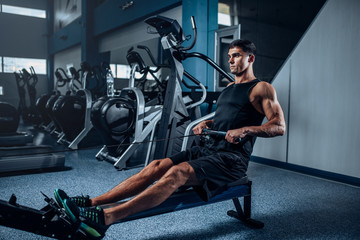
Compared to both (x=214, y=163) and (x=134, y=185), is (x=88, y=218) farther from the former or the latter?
(x=214, y=163)

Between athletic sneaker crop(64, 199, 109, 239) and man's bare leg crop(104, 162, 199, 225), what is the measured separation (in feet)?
0.12

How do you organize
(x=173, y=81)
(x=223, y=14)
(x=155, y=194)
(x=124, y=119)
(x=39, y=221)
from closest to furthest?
1. (x=39, y=221)
2. (x=155, y=194)
3. (x=173, y=81)
4. (x=124, y=119)
5. (x=223, y=14)

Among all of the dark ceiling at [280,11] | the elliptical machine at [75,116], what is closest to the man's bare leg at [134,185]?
the dark ceiling at [280,11]

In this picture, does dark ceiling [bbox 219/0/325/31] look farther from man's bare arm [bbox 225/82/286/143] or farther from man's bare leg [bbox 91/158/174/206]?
man's bare leg [bbox 91/158/174/206]

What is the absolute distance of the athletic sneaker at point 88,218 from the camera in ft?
4.65

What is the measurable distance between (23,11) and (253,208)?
12.3 m

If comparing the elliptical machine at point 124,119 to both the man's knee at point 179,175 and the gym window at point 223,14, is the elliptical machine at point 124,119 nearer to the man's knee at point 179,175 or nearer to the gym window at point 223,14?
the gym window at point 223,14

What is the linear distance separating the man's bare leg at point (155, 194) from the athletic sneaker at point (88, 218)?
36mm

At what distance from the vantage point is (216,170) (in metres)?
1.75

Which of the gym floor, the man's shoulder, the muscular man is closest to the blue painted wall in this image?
the gym floor

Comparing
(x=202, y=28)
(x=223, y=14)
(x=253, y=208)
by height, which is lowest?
(x=253, y=208)

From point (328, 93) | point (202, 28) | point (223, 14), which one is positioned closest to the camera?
point (328, 93)

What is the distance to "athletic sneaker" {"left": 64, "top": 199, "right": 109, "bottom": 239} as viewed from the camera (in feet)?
4.65

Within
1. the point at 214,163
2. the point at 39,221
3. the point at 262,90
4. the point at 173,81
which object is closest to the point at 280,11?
the point at 173,81
